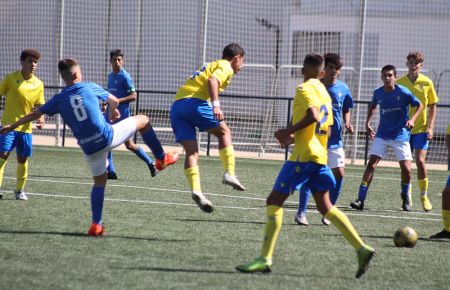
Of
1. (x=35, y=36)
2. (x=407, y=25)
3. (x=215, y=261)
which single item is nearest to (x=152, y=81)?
(x=35, y=36)

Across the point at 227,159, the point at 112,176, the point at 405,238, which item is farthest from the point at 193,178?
the point at 112,176

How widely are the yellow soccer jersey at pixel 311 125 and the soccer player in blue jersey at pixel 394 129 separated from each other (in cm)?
449

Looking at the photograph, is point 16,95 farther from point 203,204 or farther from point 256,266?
point 256,266

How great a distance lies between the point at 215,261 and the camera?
7055 millimetres

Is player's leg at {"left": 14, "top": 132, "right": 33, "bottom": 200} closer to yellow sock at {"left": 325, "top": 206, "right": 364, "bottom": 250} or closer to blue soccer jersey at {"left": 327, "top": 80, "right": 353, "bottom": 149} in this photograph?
blue soccer jersey at {"left": 327, "top": 80, "right": 353, "bottom": 149}

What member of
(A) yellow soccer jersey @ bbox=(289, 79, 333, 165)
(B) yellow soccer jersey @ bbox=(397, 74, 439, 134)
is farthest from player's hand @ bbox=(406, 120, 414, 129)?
(A) yellow soccer jersey @ bbox=(289, 79, 333, 165)

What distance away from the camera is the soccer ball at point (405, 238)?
820 cm

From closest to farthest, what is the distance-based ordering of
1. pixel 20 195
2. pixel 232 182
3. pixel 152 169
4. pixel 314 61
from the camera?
pixel 314 61 < pixel 232 182 < pixel 20 195 < pixel 152 169

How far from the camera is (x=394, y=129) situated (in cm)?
1152

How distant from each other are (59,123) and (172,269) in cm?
1486

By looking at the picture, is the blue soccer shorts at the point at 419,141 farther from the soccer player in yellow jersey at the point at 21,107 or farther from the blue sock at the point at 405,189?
the soccer player in yellow jersey at the point at 21,107

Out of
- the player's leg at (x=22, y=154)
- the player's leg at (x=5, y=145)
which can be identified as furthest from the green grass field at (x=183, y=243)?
the player's leg at (x=5, y=145)

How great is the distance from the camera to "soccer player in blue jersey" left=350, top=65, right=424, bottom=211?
11336 millimetres

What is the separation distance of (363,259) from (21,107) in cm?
575
